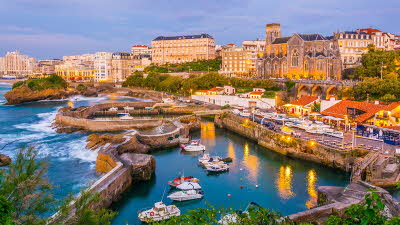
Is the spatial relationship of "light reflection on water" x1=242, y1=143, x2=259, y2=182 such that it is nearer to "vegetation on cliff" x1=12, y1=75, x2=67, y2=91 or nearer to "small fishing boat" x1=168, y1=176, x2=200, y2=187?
"small fishing boat" x1=168, y1=176, x2=200, y2=187

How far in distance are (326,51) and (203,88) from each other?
79.8ft

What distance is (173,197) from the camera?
19938 mm

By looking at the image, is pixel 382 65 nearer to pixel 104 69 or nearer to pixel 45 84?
pixel 45 84

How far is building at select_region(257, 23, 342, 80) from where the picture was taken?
60594 millimetres

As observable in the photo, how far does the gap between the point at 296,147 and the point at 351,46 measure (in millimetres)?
45494

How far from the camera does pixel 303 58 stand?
6462 cm

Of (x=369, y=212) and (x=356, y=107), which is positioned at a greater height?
(x=356, y=107)

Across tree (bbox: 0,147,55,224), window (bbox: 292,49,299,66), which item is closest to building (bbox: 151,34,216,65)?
window (bbox: 292,49,299,66)

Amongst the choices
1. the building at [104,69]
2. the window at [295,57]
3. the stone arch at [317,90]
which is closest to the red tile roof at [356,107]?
the stone arch at [317,90]

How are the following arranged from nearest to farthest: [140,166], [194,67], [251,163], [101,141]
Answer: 1. [140,166]
2. [251,163]
3. [101,141]
4. [194,67]

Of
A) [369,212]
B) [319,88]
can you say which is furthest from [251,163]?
[319,88]

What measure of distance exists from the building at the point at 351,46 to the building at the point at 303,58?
6.65ft

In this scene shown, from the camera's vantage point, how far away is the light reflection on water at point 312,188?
19359 mm

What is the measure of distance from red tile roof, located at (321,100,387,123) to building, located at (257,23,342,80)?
2685cm
